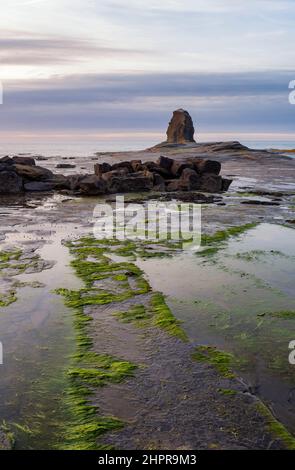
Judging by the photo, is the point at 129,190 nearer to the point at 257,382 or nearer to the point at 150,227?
the point at 150,227

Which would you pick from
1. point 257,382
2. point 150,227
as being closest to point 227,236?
point 150,227

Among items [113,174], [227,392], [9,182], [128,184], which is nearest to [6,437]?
[227,392]

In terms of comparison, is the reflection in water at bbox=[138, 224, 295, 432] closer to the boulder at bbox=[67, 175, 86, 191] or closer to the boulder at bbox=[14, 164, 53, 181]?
the boulder at bbox=[67, 175, 86, 191]

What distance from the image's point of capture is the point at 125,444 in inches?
187

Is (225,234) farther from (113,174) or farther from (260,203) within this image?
(113,174)

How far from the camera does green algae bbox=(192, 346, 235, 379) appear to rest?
6.33 m

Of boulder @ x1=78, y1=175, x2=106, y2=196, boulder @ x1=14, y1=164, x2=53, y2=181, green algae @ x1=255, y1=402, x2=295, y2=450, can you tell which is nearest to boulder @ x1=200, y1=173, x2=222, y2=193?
boulder @ x1=78, y1=175, x2=106, y2=196

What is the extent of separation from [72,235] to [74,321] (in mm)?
7718

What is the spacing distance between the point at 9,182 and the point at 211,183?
507 inches

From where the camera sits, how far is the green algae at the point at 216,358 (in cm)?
633

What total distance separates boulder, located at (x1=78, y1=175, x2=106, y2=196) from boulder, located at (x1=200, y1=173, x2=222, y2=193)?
22.5ft

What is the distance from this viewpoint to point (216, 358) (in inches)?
263
